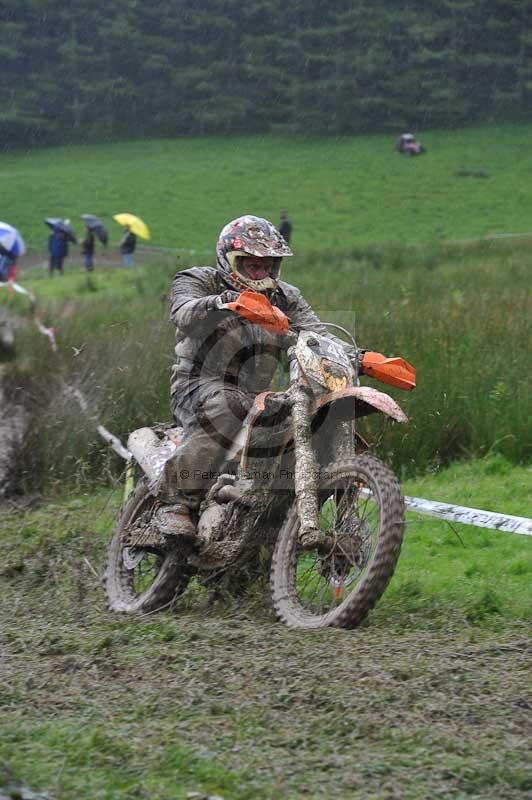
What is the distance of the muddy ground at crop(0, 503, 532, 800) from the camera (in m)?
3.68

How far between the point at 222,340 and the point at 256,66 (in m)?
73.6

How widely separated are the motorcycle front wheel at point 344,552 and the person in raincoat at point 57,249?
Answer: 104 feet

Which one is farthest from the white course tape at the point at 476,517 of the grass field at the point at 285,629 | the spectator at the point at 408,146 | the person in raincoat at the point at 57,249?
the spectator at the point at 408,146

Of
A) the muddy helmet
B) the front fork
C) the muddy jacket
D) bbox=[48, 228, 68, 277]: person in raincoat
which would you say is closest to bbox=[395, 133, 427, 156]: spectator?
bbox=[48, 228, 68, 277]: person in raincoat

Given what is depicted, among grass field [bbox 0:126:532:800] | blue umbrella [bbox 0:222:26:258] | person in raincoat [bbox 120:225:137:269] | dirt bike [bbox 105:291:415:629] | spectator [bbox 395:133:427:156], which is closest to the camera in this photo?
grass field [bbox 0:126:532:800]

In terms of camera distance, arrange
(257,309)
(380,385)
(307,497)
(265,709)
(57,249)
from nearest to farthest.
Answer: (265,709)
(257,309)
(307,497)
(380,385)
(57,249)

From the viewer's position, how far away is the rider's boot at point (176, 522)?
21.7ft

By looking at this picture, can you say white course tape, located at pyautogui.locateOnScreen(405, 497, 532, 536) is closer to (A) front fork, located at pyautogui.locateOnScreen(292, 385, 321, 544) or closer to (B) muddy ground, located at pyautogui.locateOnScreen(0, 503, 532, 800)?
(B) muddy ground, located at pyautogui.locateOnScreen(0, 503, 532, 800)

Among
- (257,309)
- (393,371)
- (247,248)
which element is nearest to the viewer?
(257,309)

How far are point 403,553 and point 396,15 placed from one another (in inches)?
2937

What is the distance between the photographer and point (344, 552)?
5.79 meters

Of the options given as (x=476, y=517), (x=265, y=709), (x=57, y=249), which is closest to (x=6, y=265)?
(x=57, y=249)

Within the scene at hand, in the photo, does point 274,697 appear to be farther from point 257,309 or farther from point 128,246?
point 128,246

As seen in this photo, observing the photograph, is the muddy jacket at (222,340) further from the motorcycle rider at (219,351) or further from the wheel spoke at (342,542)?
the wheel spoke at (342,542)
